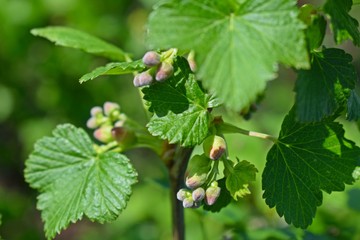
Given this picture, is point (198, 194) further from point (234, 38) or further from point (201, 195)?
point (234, 38)

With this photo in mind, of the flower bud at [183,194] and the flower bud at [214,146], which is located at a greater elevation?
the flower bud at [214,146]

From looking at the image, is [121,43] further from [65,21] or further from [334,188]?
[334,188]

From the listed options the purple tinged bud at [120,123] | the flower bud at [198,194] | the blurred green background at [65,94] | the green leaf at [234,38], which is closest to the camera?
the green leaf at [234,38]

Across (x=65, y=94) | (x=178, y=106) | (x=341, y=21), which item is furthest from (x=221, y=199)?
(x=65, y=94)

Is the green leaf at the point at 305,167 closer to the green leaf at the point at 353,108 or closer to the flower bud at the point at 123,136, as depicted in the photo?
the green leaf at the point at 353,108

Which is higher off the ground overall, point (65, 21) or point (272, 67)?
point (272, 67)

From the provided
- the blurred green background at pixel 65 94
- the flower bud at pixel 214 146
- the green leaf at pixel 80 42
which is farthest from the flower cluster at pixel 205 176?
the blurred green background at pixel 65 94

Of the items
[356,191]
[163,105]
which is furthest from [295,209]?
[356,191]
